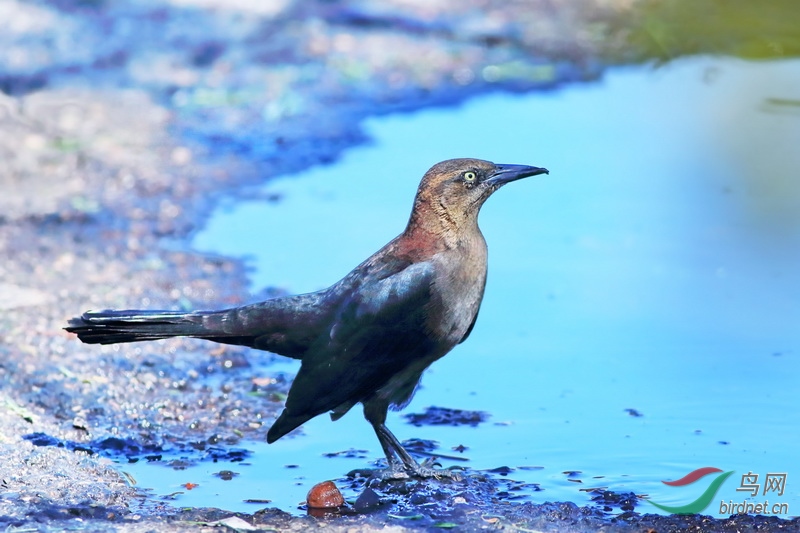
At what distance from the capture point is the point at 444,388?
21.1 ft

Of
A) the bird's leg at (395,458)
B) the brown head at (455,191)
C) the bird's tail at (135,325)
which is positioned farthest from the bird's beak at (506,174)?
the bird's tail at (135,325)

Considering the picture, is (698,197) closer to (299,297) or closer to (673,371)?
(673,371)

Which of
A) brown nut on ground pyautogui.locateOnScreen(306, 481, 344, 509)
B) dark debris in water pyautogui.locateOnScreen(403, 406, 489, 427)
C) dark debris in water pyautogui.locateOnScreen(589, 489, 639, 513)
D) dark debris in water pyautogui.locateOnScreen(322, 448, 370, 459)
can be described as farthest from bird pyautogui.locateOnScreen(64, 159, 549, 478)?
dark debris in water pyautogui.locateOnScreen(589, 489, 639, 513)

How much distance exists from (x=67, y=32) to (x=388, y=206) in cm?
484

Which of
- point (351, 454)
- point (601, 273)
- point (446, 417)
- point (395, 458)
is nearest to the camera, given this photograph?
point (395, 458)

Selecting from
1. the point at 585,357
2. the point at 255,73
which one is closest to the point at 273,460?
the point at 585,357

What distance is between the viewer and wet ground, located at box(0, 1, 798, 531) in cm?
514

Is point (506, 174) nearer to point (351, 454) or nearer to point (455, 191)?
point (455, 191)

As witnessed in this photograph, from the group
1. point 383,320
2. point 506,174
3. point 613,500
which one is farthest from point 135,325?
point 613,500

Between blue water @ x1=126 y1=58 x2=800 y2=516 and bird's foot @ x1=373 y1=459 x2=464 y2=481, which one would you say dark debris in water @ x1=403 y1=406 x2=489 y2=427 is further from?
bird's foot @ x1=373 y1=459 x2=464 y2=481

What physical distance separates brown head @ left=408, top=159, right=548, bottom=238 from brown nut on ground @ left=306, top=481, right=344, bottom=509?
48.1 inches

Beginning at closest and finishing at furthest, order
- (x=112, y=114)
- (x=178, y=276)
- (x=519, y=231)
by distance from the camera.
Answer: (x=178, y=276) → (x=519, y=231) → (x=112, y=114)

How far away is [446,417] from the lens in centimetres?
608

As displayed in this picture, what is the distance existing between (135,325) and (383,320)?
1.08 m
